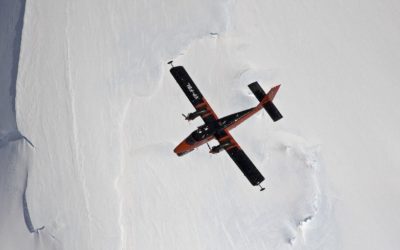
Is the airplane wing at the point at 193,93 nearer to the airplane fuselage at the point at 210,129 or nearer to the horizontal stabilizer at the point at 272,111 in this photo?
the airplane fuselage at the point at 210,129

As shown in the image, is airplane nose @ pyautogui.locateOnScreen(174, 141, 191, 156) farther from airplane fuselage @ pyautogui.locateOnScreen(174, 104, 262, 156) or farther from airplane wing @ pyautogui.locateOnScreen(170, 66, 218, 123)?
airplane wing @ pyautogui.locateOnScreen(170, 66, 218, 123)

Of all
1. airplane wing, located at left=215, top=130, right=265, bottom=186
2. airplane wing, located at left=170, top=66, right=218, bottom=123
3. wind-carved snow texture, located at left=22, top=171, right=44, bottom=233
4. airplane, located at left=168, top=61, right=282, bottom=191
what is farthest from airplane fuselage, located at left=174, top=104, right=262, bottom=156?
wind-carved snow texture, located at left=22, top=171, right=44, bottom=233

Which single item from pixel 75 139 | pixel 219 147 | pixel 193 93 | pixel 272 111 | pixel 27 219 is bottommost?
pixel 219 147

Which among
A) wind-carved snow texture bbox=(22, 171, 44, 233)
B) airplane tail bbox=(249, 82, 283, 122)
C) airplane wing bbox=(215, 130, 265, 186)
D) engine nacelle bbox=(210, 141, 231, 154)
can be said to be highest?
wind-carved snow texture bbox=(22, 171, 44, 233)

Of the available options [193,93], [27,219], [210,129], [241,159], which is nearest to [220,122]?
[210,129]

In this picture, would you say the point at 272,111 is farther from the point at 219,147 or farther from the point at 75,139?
the point at 75,139

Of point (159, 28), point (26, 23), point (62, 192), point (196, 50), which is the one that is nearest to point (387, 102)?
point (196, 50)

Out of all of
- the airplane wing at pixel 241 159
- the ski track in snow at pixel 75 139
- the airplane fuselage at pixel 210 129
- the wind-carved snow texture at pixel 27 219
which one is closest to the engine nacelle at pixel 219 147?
the airplane wing at pixel 241 159

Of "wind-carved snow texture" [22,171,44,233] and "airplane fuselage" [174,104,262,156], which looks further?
"airplane fuselage" [174,104,262,156]
